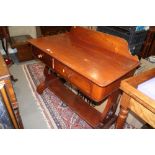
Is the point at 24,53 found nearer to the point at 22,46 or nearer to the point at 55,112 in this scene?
the point at 22,46

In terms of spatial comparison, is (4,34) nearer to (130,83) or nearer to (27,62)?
(27,62)

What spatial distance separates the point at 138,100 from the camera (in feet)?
2.64

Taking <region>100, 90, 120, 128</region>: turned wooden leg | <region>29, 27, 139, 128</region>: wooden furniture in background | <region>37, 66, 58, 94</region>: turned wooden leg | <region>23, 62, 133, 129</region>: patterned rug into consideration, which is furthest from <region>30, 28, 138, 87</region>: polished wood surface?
<region>23, 62, 133, 129</region>: patterned rug

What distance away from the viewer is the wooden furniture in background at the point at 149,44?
6.63 ft

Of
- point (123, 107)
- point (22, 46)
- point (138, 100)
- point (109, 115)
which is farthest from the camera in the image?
point (22, 46)

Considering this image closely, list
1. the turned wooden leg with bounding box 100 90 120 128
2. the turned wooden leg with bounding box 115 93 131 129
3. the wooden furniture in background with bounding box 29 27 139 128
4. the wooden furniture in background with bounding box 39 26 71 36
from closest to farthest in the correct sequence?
the turned wooden leg with bounding box 115 93 131 129 < the wooden furniture in background with bounding box 29 27 139 128 < the turned wooden leg with bounding box 100 90 120 128 < the wooden furniture in background with bounding box 39 26 71 36

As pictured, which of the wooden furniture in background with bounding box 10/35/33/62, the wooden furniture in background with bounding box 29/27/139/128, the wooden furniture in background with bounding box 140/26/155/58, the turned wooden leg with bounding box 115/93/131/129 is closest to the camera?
the turned wooden leg with bounding box 115/93/131/129

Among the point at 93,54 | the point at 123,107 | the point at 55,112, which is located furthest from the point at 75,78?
the point at 55,112

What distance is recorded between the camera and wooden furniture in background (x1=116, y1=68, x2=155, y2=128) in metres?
0.77

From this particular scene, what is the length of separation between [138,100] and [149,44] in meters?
1.61

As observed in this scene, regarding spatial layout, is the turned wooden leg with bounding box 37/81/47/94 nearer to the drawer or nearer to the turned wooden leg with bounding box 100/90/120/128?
the drawer

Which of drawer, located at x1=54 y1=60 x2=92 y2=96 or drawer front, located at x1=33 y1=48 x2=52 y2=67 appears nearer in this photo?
drawer, located at x1=54 y1=60 x2=92 y2=96

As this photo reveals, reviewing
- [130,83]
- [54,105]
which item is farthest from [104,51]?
[54,105]

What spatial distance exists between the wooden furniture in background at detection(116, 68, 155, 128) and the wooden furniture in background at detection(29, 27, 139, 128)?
0.16 meters
